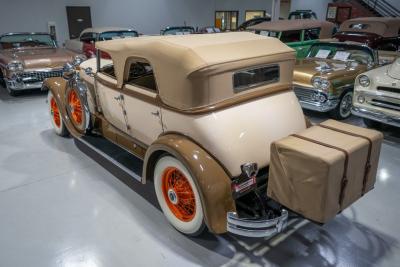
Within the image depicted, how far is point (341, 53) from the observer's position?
6359 mm

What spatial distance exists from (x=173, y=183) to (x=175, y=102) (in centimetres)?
72

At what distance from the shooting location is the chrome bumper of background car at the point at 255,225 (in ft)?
7.54

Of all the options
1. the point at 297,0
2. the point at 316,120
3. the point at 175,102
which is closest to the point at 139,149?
the point at 175,102

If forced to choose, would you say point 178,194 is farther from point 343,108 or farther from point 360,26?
point 360,26

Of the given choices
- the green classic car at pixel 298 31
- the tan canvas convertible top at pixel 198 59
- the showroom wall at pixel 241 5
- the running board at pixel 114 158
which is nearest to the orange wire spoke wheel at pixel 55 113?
the running board at pixel 114 158

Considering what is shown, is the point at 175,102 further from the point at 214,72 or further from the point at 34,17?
the point at 34,17

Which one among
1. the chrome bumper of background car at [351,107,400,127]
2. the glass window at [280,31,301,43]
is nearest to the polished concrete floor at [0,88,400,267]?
the chrome bumper of background car at [351,107,400,127]

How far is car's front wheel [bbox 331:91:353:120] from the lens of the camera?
568 centimetres

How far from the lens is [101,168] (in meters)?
4.00

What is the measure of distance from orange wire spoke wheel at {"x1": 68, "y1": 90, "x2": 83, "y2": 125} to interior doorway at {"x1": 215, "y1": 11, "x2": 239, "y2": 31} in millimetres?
13305

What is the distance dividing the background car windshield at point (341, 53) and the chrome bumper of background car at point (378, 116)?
1.53 metres

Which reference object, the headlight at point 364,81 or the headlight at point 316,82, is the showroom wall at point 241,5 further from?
the headlight at point 364,81

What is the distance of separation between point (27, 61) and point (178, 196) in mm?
5702

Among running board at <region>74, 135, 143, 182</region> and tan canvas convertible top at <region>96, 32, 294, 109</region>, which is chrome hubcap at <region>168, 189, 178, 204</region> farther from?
tan canvas convertible top at <region>96, 32, 294, 109</region>
